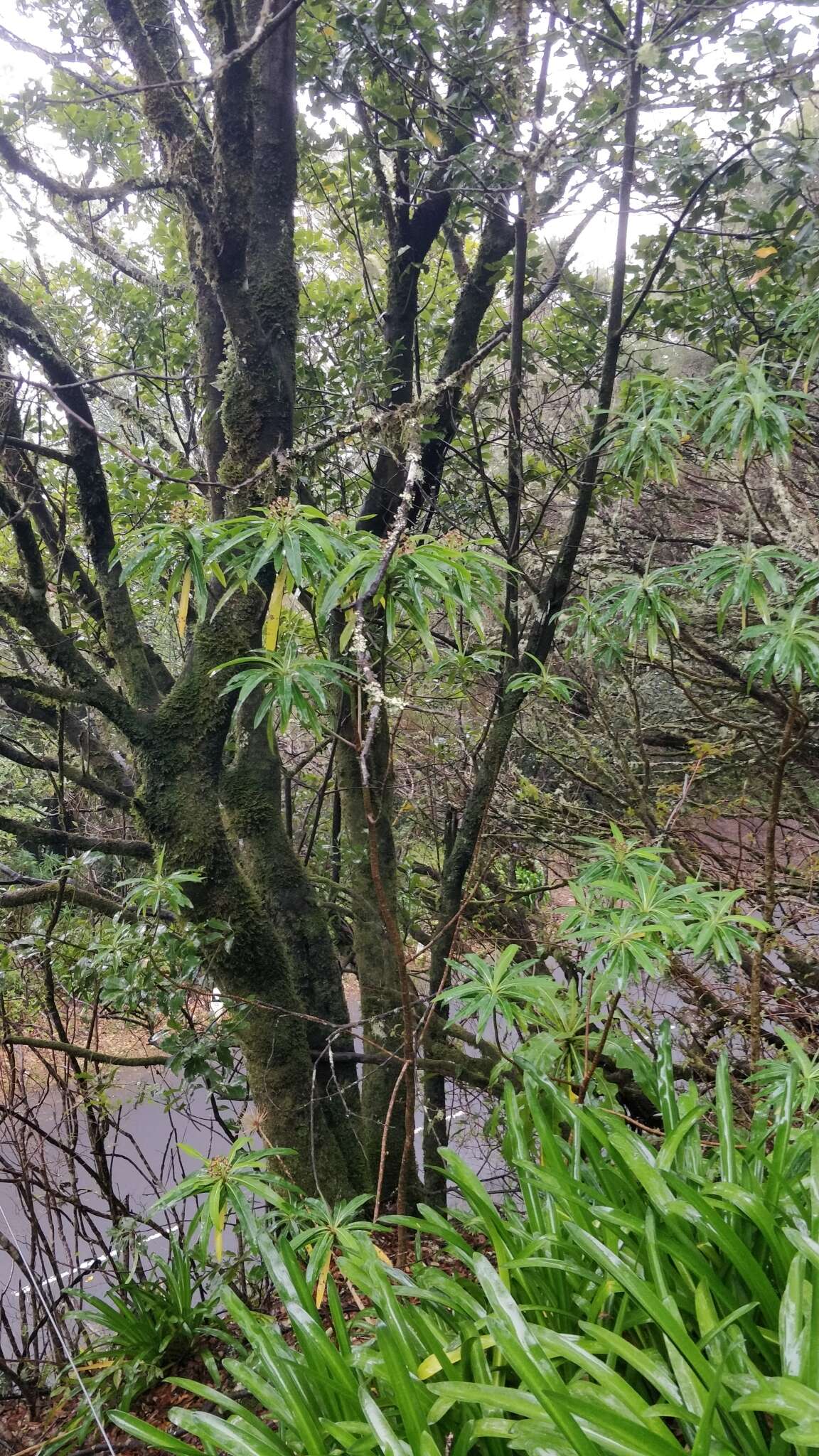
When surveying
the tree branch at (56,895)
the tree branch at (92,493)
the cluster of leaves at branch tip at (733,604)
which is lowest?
the tree branch at (56,895)

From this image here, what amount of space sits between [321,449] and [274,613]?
1.04m

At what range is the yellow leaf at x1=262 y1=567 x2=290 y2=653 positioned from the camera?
1.70 metres

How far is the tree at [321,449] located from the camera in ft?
7.36

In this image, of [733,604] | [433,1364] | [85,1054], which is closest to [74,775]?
[85,1054]

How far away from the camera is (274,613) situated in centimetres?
173

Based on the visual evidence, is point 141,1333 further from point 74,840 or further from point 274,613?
point 274,613

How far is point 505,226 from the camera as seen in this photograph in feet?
11.0

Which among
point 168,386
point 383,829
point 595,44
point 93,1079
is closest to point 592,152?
point 595,44

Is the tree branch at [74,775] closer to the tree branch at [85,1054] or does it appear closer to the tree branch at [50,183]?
the tree branch at [85,1054]

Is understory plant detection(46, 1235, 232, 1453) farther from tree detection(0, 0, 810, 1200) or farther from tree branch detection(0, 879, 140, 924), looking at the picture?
tree branch detection(0, 879, 140, 924)

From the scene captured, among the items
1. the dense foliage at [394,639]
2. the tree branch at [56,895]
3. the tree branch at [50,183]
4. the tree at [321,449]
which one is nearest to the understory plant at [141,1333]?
the dense foliage at [394,639]

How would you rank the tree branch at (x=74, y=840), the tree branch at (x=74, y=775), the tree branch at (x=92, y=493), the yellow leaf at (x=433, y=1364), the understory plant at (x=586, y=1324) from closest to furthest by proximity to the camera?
1. the understory plant at (x=586, y=1324)
2. the yellow leaf at (x=433, y=1364)
3. the tree branch at (x=92, y=493)
4. the tree branch at (x=74, y=840)
5. the tree branch at (x=74, y=775)

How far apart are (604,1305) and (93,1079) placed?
2.01 meters

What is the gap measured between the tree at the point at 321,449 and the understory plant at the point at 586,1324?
1.22 ft
